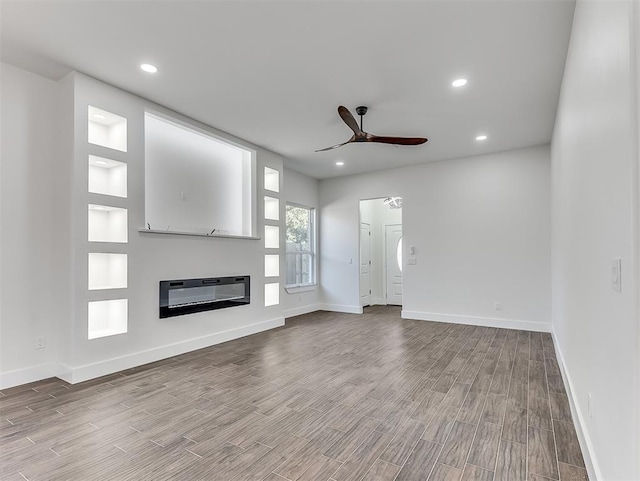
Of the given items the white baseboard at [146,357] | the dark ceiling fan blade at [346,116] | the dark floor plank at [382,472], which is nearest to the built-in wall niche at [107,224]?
the white baseboard at [146,357]

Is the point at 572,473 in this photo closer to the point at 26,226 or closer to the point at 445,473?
the point at 445,473

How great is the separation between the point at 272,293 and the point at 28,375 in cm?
326

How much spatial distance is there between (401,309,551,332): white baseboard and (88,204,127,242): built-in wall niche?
16.0ft

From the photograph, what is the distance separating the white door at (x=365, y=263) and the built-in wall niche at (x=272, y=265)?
83.3 inches

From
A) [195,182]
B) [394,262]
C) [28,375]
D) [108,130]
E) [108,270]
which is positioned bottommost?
[28,375]

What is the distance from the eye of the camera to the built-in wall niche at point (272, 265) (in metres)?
5.75

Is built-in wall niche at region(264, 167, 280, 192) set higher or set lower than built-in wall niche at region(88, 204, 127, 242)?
higher

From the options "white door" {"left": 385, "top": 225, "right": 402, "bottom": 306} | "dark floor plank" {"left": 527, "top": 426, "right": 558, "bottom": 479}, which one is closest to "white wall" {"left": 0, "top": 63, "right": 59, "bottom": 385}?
"dark floor plank" {"left": 527, "top": 426, "right": 558, "bottom": 479}

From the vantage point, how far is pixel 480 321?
225 inches

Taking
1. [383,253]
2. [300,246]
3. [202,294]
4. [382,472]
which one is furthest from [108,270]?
[383,253]

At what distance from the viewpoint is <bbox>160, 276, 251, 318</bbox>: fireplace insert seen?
400 cm

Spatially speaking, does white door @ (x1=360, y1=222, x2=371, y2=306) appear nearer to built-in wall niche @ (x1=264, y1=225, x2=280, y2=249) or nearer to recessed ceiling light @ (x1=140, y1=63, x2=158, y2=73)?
built-in wall niche @ (x1=264, y1=225, x2=280, y2=249)

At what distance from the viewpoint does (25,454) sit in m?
2.04

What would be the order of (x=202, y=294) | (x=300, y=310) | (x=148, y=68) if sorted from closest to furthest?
(x=148, y=68) < (x=202, y=294) < (x=300, y=310)
